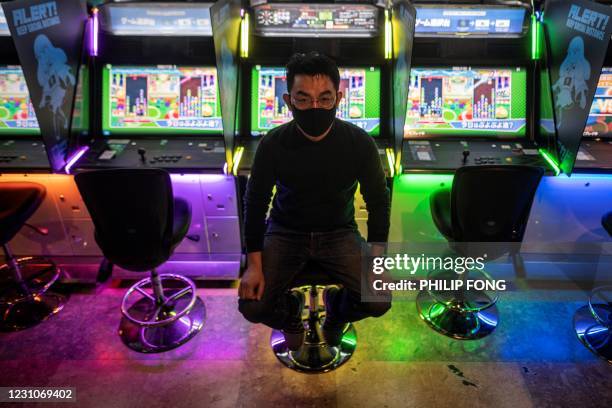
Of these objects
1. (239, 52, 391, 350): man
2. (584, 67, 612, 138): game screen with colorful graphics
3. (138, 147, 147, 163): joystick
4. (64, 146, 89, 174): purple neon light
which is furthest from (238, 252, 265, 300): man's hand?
(584, 67, 612, 138): game screen with colorful graphics

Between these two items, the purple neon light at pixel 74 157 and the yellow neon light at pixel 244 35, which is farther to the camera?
the yellow neon light at pixel 244 35

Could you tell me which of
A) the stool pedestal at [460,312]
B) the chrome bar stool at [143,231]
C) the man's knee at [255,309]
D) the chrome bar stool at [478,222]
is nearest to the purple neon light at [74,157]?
the chrome bar stool at [143,231]

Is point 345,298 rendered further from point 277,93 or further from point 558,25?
point 558,25

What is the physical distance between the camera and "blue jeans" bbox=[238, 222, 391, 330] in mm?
2174

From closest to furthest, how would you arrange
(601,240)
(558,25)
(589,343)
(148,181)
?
(148,181) < (589,343) < (558,25) < (601,240)

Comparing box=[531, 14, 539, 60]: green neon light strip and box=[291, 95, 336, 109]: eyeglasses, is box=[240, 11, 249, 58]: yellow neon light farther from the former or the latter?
box=[531, 14, 539, 60]: green neon light strip

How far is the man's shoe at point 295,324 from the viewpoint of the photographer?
230 centimetres

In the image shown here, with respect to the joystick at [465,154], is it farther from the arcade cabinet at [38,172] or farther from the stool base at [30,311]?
the stool base at [30,311]

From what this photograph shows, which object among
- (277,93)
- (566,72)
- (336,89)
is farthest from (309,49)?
(566,72)

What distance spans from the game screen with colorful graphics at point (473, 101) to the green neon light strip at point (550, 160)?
0.88 ft

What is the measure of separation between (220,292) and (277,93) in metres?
1.47

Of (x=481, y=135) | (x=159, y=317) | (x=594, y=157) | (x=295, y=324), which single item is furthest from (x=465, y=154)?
(x=159, y=317)

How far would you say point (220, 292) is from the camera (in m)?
3.19

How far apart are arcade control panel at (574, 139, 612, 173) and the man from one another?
4.81 ft
